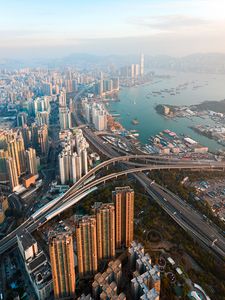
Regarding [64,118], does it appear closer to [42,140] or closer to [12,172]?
[42,140]

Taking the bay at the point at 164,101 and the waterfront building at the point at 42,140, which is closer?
the waterfront building at the point at 42,140

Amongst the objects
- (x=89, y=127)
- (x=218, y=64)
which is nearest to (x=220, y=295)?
(x=89, y=127)

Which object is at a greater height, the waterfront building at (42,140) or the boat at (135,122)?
the waterfront building at (42,140)

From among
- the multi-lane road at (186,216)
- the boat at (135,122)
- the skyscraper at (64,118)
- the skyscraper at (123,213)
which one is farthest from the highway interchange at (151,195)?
the boat at (135,122)

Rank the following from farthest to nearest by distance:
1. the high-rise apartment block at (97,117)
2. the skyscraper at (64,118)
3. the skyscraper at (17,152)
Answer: the high-rise apartment block at (97,117) < the skyscraper at (64,118) < the skyscraper at (17,152)

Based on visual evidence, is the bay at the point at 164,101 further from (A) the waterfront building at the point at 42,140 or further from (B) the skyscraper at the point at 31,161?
(B) the skyscraper at the point at 31,161

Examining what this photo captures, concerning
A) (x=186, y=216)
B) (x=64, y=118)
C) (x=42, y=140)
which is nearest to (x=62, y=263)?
(x=186, y=216)

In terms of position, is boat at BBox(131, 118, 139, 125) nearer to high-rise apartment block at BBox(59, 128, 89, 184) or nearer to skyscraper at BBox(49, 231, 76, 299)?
high-rise apartment block at BBox(59, 128, 89, 184)

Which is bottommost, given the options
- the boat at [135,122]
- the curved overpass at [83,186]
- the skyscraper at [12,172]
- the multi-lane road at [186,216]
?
the multi-lane road at [186,216]

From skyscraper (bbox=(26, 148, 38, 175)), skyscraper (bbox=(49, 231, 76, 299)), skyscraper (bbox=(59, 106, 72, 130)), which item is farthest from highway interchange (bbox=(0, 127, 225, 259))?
skyscraper (bbox=(59, 106, 72, 130))
